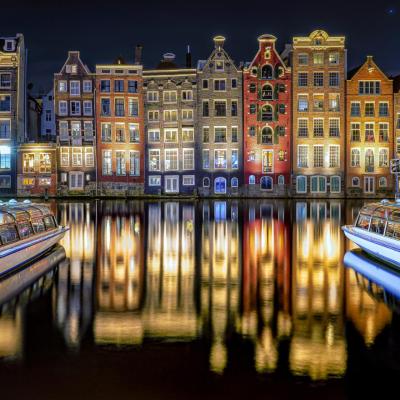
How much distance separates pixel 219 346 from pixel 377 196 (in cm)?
6416

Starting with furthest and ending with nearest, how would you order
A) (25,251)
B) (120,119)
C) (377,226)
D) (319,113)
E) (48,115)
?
(48,115) → (120,119) → (319,113) → (377,226) → (25,251)

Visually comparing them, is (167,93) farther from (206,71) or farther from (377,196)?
(377,196)

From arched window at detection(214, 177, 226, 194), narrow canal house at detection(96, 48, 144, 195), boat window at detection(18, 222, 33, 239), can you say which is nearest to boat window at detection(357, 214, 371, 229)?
boat window at detection(18, 222, 33, 239)

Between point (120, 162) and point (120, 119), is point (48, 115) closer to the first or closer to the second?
point (120, 119)

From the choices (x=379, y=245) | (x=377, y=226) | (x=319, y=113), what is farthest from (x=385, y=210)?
(x=319, y=113)

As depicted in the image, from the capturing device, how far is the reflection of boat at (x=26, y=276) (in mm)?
13891

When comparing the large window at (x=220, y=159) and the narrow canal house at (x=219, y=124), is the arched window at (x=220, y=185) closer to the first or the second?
the narrow canal house at (x=219, y=124)

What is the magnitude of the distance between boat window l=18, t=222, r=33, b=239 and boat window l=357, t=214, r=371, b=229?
12949 millimetres

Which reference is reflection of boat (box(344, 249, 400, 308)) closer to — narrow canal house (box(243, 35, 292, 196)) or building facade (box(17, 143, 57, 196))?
narrow canal house (box(243, 35, 292, 196))

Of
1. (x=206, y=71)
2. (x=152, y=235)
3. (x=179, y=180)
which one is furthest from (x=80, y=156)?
(x=152, y=235)

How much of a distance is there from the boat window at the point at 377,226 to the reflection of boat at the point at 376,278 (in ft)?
3.63

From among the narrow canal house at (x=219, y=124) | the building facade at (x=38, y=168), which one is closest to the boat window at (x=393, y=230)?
the narrow canal house at (x=219, y=124)

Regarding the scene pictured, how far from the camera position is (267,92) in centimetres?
7100

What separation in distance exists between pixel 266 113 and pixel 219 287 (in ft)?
191
